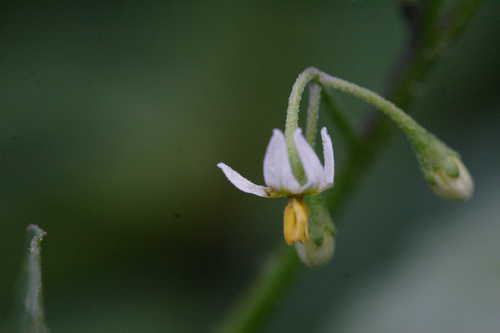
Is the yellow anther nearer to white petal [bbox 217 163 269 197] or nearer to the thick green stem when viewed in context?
white petal [bbox 217 163 269 197]

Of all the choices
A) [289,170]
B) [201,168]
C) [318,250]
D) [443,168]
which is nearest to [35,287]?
[289,170]

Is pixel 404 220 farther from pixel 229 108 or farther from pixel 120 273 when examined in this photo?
pixel 120 273

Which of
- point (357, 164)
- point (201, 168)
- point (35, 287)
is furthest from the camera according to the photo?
point (201, 168)

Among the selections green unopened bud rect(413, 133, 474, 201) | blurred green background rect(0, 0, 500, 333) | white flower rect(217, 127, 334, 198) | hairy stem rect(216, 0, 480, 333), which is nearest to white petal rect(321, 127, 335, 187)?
white flower rect(217, 127, 334, 198)

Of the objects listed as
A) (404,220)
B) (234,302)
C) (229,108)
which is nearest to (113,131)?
(229,108)

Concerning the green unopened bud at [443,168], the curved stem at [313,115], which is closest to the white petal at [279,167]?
the curved stem at [313,115]

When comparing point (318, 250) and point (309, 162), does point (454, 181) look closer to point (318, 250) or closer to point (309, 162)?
point (318, 250)
